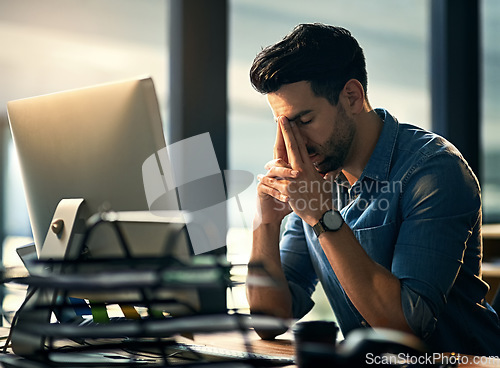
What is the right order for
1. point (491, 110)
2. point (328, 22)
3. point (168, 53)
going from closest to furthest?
point (168, 53), point (328, 22), point (491, 110)

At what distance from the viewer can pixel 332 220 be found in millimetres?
1322

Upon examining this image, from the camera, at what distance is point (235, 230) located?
2.22 m

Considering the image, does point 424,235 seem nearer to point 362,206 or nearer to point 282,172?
point 362,206

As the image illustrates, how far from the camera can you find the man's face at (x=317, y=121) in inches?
58.1

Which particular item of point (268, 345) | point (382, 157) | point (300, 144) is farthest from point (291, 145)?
point (268, 345)

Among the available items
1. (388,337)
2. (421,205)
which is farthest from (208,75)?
(388,337)

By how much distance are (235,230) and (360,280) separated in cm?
100

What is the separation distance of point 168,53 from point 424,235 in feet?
4.43

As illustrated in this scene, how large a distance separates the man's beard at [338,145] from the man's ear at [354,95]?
0.10ft

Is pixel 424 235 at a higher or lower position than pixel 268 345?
higher

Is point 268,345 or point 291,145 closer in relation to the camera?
point 268,345

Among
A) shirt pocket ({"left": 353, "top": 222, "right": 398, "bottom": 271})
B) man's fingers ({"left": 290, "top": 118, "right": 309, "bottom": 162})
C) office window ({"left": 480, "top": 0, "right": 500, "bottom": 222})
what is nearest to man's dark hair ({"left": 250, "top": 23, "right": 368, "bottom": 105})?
man's fingers ({"left": 290, "top": 118, "right": 309, "bottom": 162})

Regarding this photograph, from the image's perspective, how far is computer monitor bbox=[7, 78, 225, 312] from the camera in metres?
1.11

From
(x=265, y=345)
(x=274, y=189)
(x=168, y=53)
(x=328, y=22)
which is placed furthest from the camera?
(x=328, y=22)
